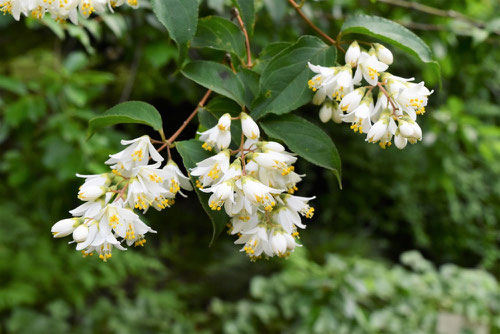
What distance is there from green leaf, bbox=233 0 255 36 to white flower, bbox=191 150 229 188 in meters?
0.27

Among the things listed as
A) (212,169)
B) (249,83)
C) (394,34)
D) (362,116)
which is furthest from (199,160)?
(394,34)

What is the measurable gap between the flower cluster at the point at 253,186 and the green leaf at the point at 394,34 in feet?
0.75

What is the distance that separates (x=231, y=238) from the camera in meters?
4.03

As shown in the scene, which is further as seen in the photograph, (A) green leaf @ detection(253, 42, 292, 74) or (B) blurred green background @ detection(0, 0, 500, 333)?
(B) blurred green background @ detection(0, 0, 500, 333)

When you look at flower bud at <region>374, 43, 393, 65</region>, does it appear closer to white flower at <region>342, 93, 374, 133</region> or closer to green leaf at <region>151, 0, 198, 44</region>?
Answer: white flower at <region>342, 93, 374, 133</region>

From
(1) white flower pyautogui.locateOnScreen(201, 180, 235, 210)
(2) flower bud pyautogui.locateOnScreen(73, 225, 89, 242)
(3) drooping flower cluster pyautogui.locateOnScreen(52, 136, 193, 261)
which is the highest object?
(1) white flower pyautogui.locateOnScreen(201, 180, 235, 210)

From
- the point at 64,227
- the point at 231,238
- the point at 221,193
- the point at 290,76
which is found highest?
the point at 290,76

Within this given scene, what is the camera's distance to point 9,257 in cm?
310

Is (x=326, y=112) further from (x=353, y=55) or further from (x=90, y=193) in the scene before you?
(x=90, y=193)

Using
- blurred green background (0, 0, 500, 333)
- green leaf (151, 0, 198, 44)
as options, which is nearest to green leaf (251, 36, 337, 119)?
green leaf (151, 0, 198, 44)

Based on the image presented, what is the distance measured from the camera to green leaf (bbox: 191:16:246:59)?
777 mm

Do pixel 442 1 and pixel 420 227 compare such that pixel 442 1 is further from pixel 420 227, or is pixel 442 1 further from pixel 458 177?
pixel 420 227

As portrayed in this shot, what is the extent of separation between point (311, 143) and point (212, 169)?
0.15 metres

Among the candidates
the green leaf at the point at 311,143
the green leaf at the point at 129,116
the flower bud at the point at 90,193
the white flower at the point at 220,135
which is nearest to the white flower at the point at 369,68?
the green leaf at the point at 311,143
